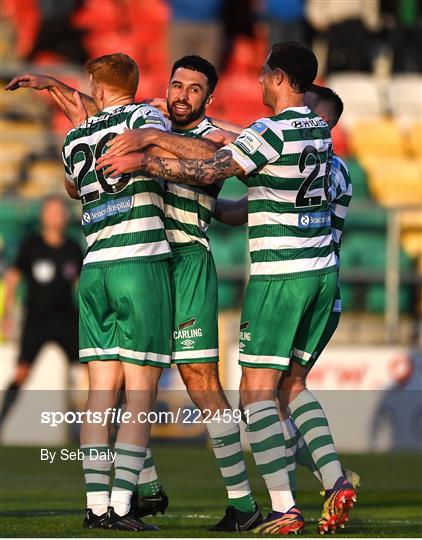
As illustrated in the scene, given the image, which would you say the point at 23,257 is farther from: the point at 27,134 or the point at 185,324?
the point at 185,324

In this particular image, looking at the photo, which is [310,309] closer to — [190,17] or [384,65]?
[190,17]

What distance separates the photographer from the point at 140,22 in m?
23.5

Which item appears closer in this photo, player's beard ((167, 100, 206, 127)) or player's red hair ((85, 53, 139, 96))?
player's red hair ((85, 53, 139, 96))

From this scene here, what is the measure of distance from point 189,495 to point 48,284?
5.22m

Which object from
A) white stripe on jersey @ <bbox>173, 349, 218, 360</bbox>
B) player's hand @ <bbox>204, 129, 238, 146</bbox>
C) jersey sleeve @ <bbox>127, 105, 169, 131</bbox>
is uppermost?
jersey sleeve @ <bbox>127, 105, 169, 131</bbox>

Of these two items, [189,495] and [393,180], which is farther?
[393,180]

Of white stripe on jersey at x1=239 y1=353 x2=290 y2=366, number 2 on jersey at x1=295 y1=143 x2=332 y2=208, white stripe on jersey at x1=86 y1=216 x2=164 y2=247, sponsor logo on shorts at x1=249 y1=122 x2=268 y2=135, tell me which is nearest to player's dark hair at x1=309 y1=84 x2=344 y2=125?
number 2 on jersey at x1=295 y1=143 x2=332 y2=208

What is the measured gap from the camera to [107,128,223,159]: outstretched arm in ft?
25.2

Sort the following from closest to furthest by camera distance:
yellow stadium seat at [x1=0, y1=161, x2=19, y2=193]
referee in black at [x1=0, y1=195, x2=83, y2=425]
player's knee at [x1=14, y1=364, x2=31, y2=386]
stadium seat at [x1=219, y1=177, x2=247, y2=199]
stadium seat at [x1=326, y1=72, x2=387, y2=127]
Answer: player's knee at [x1=14, y1=364, x2=31, y2=386]
referee in black at [x1=0, y1=195, x2=83, y2=425]
stadium seat at [x1=219, y1=177, x2=247, y2=199]
yellow stadium seat at [x1=0, y1=161, x2=19, y2=193]
stadium seat at [x1=326, y1=72, x2=387, y2=127]

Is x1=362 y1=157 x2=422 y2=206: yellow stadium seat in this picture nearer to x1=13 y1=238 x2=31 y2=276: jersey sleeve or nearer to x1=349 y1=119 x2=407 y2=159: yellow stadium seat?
x1=349 y1=119 x2=407 y2=159: yellow stadium seat

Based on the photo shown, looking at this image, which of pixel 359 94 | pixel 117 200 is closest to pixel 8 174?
pixel 359 94

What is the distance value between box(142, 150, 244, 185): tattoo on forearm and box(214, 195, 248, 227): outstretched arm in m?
0.80

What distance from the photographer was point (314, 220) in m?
7.98

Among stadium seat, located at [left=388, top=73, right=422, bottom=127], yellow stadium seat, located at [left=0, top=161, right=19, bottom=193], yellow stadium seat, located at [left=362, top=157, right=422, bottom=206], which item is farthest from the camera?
stadium seat, located at [left=388, top=73, right=422, bottom=127]
